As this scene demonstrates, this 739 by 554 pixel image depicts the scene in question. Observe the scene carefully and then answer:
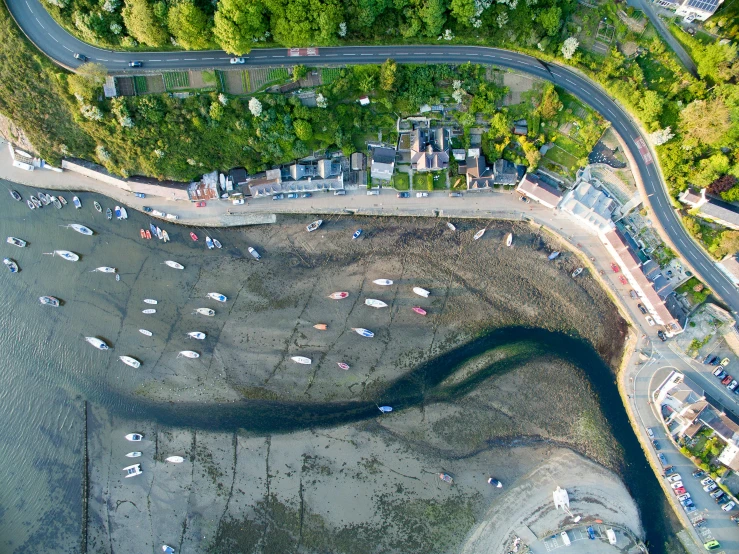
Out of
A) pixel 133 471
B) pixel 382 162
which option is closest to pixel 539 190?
pixel 382 162

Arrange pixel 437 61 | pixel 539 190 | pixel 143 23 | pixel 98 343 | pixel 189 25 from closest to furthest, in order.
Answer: pixel 189 25
pixel 143 23
pixel 437 61
pixel 539 190
pixel 98 343

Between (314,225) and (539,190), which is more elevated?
(539,190)

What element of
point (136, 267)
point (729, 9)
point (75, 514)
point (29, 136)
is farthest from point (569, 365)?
point (29, 136)

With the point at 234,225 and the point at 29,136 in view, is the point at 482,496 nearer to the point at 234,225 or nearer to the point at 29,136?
the point at 234,225

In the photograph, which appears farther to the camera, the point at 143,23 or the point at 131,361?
the point at 131,361

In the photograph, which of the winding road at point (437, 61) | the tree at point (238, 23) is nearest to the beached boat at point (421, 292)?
the winding road at point (437, 61)

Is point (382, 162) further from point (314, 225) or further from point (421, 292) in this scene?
point (421, 292)

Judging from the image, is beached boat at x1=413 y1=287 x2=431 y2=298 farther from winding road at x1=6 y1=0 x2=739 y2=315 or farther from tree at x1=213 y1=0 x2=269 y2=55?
tree at x1=213 y1=0 x2=269 y2=55
